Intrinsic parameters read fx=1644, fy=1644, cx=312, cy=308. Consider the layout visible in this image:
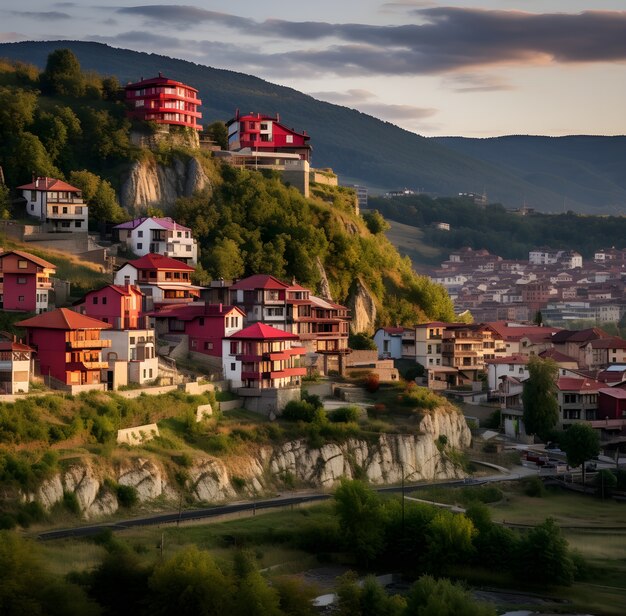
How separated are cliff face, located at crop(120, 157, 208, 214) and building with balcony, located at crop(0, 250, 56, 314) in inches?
820

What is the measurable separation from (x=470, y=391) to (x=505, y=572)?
39978 mm

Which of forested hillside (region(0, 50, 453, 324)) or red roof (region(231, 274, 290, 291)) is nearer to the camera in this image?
red roof (region(231, 274, 290, 291))

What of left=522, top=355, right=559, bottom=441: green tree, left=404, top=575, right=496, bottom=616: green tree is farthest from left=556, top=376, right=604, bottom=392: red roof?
left=404, top=575, right=496, bottom=616: green tree

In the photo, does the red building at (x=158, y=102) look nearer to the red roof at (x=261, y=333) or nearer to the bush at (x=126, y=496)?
the red roof at (x=261, y=333)

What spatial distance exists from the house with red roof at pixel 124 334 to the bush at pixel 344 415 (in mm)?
9484

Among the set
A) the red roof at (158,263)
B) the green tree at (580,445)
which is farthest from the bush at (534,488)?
the red roof at (158,263)

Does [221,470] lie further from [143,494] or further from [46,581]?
[46,581]

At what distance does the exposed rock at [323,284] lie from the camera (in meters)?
105

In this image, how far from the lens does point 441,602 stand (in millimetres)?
54219

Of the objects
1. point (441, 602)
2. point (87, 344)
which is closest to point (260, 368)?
point (87, 344)

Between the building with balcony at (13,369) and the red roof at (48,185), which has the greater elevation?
the red roof at (48,185)

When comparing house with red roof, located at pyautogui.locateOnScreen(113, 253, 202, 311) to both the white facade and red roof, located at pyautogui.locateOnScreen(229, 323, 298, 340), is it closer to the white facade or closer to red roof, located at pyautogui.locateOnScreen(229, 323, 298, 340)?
red roof, located at pyautogui.locateOnScreen(229, 323, 298, 340)

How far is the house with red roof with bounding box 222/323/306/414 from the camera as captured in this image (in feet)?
268

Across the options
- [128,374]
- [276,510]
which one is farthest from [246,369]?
[276,510]
